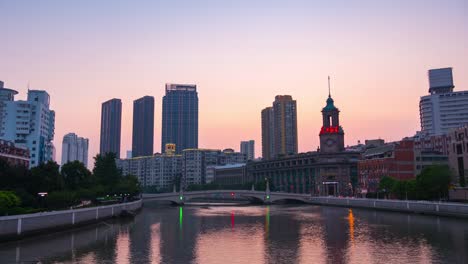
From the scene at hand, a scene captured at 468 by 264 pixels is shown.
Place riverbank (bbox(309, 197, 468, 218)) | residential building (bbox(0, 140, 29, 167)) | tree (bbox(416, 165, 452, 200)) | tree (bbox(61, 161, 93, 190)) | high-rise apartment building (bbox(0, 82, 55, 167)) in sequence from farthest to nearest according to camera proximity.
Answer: high-rise apartment building (bbox(0, 82, 55, 167)) → residential building (bbox(0, 140, 29, 167)) → tree (bbox(61, 161, 93, 190)) → tree (bbox(416, 165, 452, 200)) → riverbank (bbox(309, 197, 468, 218))

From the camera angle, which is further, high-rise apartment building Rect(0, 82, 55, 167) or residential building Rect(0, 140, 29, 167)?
high-rise apartment building Rect(0, 82, 55, 167)

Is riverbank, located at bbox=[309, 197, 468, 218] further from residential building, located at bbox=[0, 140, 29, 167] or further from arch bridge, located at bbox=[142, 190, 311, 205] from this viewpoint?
residential building, located at bbox=[0, 140, 29, 167]

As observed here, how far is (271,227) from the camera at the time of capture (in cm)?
7350

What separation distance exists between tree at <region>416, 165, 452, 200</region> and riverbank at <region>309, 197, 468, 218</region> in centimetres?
497

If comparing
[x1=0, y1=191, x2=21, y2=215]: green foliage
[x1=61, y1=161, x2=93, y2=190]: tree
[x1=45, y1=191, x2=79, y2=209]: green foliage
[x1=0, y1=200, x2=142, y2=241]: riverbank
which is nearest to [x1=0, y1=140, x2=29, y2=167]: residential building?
[x1=61, y1=161, x2=93, y2=190]: tree

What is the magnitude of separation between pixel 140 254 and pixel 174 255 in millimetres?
3583

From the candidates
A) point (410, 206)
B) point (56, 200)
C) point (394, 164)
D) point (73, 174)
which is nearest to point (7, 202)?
point (56, 200)

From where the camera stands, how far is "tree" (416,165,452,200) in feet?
310

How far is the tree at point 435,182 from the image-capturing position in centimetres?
9450

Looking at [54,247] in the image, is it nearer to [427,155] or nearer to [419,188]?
[419,188]

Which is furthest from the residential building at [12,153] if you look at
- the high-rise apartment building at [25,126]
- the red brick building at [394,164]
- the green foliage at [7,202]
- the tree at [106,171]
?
the red brick building at [394,164]

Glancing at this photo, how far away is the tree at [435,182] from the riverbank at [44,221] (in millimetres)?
67956

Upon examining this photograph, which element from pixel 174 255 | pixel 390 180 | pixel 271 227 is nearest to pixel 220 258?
pixel 174 255

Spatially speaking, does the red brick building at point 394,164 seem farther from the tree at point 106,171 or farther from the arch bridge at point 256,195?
the tree at point 106,171
